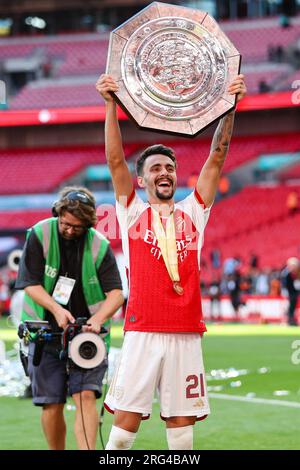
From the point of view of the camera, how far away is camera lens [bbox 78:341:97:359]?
5.74 m

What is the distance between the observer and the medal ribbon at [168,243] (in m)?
5.16

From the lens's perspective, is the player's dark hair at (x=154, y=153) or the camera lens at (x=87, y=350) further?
the camera lens at (x=87, y=350)

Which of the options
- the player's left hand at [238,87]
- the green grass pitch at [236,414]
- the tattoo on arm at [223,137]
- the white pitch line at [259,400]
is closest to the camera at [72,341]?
the tattoo on arm at [223,137]

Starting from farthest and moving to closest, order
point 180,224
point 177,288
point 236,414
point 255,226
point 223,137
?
point 255,226 → point 236,414 → point 223,137 → point 180,224 → point 177,288

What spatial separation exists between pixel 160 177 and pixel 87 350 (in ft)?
3.58

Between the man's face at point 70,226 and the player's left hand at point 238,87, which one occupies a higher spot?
the player's left hand at point 238,87

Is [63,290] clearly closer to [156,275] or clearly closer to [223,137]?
[156,275]

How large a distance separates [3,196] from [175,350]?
37168mm

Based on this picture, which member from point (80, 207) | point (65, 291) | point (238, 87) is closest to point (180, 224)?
point (238, 87)

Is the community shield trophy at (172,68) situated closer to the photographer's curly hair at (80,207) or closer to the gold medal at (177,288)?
the gold medal at (177,288)

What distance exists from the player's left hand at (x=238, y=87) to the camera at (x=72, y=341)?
1.47 metres

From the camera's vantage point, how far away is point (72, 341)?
576cm

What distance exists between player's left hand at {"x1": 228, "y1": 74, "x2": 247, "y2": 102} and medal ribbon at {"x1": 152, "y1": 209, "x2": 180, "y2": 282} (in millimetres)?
672

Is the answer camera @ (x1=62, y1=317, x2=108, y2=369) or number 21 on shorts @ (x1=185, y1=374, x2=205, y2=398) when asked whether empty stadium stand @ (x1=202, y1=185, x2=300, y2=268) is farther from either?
number 21 on shorts @ (x1=185, y1=374, x2=205, y2=398)
